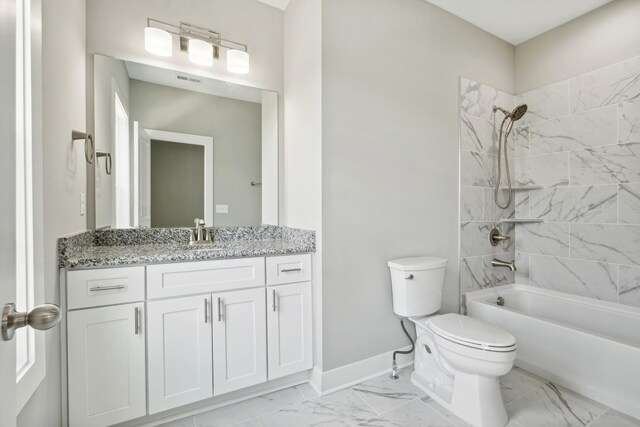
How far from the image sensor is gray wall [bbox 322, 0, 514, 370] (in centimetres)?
185

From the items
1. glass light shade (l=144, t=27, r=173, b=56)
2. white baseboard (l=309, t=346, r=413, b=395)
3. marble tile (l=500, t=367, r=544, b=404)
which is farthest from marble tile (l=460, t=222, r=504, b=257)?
glass light shade (l=144, t=27, r=173, b=56)

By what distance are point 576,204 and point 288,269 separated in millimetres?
2375

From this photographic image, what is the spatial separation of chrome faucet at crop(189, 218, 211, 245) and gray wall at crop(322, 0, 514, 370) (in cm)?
81

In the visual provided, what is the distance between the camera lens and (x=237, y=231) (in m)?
2.16

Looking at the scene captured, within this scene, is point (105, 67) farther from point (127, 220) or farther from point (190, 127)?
point (127, 220)

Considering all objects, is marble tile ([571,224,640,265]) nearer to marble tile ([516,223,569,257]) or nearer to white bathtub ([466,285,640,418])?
marble tile ([516,223,569,257])

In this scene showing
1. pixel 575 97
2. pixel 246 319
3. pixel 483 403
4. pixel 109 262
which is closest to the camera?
pixel 109 262

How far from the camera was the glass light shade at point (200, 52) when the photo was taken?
1895 mm

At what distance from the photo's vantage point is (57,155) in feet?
4.21

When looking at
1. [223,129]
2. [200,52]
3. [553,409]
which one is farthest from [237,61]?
[553,409]

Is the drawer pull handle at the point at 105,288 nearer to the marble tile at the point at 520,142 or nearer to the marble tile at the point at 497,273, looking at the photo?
the marble tile at the point at 497,273

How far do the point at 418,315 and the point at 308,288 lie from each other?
29.2 inches

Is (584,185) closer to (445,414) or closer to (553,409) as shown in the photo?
(553,409)

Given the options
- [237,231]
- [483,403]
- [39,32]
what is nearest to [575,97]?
[483,403]
